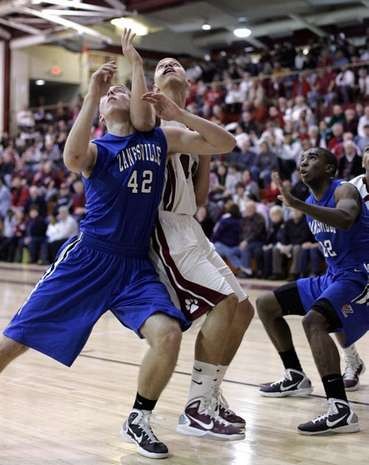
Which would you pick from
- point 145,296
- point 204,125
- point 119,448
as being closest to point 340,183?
point 204,125

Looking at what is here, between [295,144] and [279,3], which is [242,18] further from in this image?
[295,144]

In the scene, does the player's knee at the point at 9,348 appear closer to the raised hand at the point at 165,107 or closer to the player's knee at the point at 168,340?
the player's knee at the point at 168,340

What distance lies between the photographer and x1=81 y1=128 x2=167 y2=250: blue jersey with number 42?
358 centimetres

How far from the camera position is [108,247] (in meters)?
3.62

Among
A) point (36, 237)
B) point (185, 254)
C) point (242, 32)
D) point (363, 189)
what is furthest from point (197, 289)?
point (242, 32)

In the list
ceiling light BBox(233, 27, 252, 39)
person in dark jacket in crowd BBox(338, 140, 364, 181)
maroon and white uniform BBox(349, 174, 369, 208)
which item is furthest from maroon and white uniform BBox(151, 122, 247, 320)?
ceiling light BBox(233, 27, 252, 39)

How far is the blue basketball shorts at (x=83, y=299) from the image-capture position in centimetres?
347

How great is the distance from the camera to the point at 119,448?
3510 millimetres

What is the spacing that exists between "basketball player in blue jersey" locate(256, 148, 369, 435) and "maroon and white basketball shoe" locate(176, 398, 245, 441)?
369 mm

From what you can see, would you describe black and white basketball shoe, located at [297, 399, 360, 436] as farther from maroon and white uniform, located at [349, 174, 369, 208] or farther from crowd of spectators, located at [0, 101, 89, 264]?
crowd of spectators, located at [0, 101, 89, 264]

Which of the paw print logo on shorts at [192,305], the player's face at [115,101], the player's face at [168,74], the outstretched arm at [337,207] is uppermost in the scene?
the player's face at [168,74]

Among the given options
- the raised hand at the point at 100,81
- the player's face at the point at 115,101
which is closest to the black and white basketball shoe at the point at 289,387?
the player's face at the point at 115,101

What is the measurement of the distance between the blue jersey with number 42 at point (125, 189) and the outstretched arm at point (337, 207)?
0.63 metres

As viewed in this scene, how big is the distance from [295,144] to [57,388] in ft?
29.8
